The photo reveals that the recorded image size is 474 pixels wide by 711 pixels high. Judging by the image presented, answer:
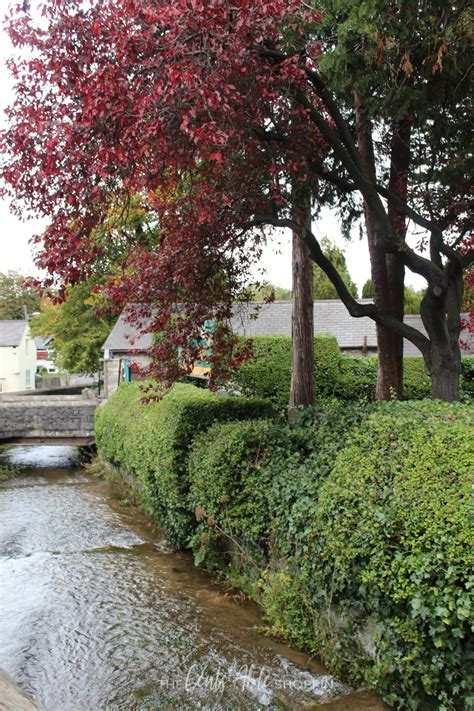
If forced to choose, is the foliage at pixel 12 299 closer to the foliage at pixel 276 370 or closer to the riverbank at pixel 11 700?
the foliage at pixel 276 370

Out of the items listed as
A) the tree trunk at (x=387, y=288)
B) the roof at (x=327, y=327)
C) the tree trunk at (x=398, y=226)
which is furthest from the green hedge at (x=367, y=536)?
the roof at (x=327, y=327)

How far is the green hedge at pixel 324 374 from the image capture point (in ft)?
56.6

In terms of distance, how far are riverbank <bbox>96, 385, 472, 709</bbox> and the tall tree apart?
6.24 ft

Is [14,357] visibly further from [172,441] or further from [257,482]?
[257,482]

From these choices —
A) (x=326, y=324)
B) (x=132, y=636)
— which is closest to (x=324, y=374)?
(x=326, y=324)

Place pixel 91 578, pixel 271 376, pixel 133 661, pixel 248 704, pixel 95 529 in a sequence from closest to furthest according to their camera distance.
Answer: pixel 248 704 → pixel 133 661 → pixel 91 578 → pixel 95 529 → pixel 271 376

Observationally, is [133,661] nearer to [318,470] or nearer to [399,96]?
[318,470]

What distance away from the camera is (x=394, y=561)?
4.66m

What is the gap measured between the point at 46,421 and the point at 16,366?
88.2ft

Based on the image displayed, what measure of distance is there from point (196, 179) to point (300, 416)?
3.76m

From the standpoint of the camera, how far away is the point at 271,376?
1730 cm

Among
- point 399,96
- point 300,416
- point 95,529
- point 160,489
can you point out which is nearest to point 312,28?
point 399,96

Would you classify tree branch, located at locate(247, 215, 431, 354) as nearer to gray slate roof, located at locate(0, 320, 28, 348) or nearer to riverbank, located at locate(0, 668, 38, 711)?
riverbank, located at locate(0, 668, 38, 711)

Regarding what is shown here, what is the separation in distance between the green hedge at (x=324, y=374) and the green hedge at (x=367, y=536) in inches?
369
